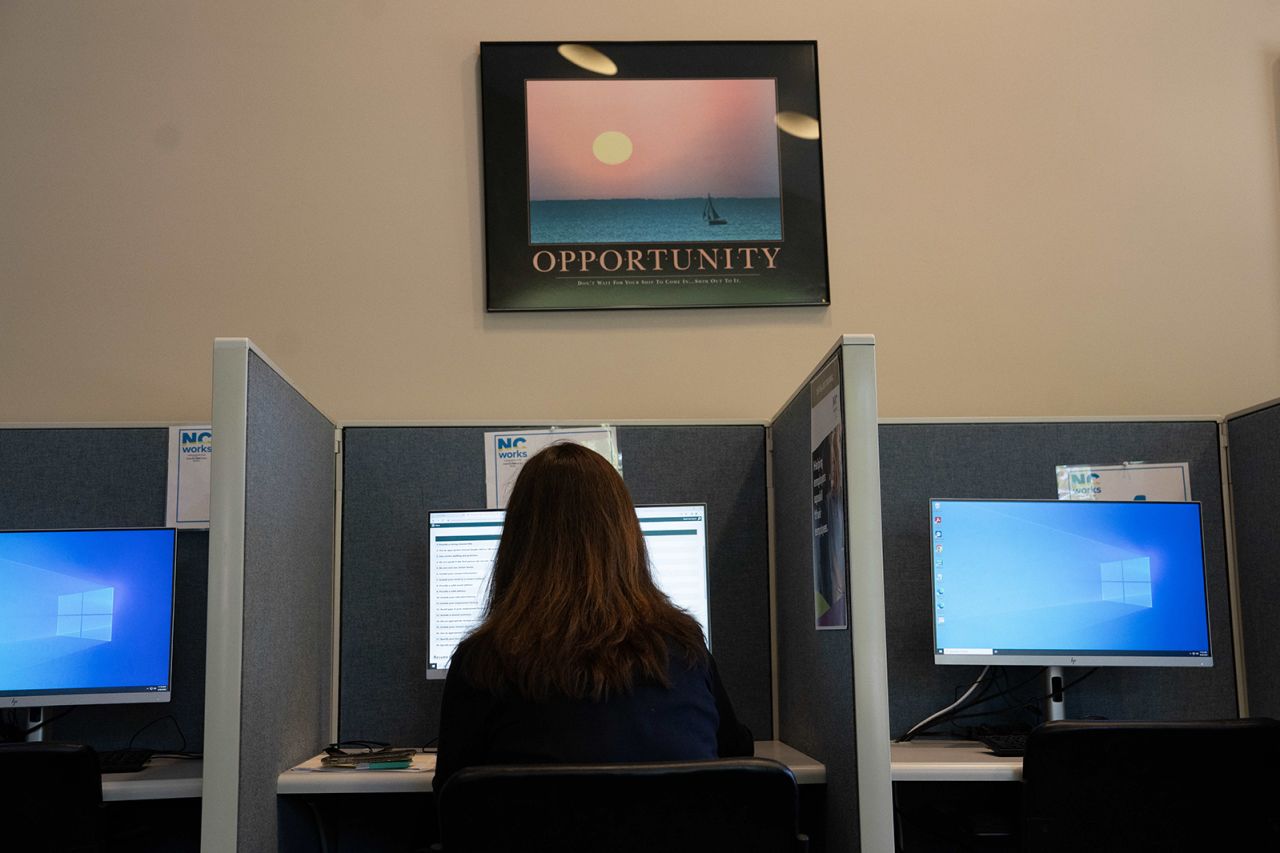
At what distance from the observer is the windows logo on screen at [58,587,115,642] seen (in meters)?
2.15

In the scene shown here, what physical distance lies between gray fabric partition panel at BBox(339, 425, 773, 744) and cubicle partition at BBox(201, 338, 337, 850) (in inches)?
6.8

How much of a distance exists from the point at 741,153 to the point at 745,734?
1401mm

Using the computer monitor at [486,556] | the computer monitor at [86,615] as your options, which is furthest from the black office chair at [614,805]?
the computer monitor at [86,615]

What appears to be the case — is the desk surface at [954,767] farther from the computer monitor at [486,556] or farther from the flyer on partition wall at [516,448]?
the flyer on partition wall at [516,448]

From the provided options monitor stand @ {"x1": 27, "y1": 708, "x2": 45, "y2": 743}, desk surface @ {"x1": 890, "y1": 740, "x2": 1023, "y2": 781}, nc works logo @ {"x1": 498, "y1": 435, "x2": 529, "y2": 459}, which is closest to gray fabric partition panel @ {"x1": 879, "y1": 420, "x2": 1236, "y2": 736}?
desk surface @ {"x1": 890, "y1": 740, "x2": 1023, "y2": 781}

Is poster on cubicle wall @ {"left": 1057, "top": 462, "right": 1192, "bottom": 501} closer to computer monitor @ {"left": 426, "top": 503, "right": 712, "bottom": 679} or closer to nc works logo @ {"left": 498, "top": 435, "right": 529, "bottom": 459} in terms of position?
computer monitor @ {"left": 426, "top": 503, "right": 712, "bottom": 679}

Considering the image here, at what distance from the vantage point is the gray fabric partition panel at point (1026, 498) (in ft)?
7.77

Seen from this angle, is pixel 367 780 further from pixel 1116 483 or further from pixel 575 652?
pixel 1116 483

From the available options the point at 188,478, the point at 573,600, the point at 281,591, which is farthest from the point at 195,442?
the point at 573,600

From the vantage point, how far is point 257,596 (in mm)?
1806

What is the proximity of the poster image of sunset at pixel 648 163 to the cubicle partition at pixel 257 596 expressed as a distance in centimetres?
81

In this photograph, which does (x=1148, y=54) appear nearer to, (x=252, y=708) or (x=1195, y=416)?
(x=1195, y=416)

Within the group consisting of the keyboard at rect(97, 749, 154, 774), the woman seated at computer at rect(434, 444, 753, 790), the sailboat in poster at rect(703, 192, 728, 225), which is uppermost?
the sailboat in poster at rect(703, 192, 728, 225)

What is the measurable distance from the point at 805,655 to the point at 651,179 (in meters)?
1.15
